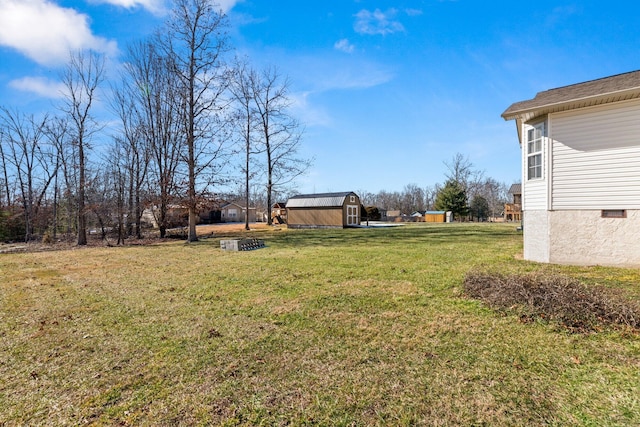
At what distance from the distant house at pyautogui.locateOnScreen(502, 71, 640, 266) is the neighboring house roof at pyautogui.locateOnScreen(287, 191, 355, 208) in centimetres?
1753

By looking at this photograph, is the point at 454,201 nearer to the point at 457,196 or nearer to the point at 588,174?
the point at 457,196

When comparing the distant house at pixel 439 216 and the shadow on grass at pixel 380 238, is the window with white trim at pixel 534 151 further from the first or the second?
the distant house at pixel 439 216

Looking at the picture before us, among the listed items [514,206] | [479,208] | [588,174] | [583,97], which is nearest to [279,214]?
[479,208]

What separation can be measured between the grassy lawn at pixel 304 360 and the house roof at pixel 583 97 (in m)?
4.07

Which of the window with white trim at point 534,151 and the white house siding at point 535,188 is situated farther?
the window with white trim at point 534,151

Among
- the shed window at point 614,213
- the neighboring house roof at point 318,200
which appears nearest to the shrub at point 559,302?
the shed window at point 614,213

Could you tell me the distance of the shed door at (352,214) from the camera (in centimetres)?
2567

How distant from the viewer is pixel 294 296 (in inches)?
211

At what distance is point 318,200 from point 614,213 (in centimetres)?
2044

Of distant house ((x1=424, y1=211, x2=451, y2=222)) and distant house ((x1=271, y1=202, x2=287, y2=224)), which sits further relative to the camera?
distant house ((x1=424, y1=211, x2=451, y2=222))

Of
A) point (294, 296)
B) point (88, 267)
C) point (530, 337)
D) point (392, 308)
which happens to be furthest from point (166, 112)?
point (530, 337)

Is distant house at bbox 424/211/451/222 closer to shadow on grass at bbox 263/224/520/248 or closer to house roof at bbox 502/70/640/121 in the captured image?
shadow on grass at bbox 263/224/520/248

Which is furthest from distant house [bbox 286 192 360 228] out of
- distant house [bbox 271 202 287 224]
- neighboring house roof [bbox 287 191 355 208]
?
distant house [bbox 271 202 287 224]

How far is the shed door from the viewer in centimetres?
2567
